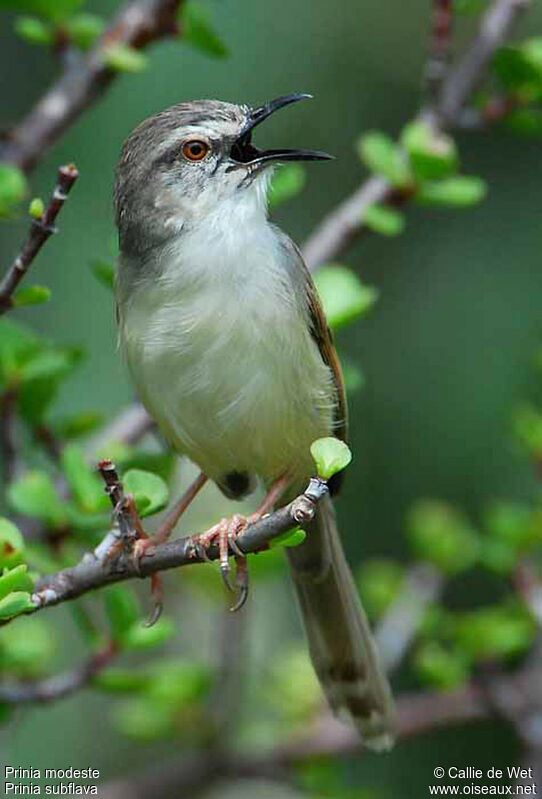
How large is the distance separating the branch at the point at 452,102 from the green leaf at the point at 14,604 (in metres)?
1.83

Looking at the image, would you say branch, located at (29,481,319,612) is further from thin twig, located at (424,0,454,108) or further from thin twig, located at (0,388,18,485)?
thin twig, located at (424,0,454,108)

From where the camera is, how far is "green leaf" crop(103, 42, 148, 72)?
145 inches

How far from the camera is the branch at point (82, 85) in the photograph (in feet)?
12.6

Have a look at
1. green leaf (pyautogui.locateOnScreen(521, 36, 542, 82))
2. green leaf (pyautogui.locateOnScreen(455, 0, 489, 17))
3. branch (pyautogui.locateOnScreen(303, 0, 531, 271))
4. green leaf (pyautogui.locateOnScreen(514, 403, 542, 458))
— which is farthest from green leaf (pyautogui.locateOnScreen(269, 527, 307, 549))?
green leaf (pyautogui.locateOnScreen(455, 0, 489, 17))

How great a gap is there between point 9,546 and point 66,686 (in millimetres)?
923

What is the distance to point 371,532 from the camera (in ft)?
18.1

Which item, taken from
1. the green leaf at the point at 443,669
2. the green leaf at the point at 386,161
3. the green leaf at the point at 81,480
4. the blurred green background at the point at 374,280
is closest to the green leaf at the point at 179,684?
the green leaf at the point at 443,669

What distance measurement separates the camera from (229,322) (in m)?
3.30

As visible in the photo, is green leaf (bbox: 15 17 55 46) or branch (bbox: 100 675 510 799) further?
branch (bbox: 100 675 510 799)

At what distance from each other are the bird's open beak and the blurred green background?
54.4 inches

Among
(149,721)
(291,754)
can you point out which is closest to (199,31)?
(149,721)

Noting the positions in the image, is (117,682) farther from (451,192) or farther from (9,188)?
(451,192)

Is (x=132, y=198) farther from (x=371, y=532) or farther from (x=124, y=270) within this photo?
(x=371, y=532)

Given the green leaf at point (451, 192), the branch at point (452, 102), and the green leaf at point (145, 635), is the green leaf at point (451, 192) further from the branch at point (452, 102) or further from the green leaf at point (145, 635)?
the green leaf at point (145, 635)
